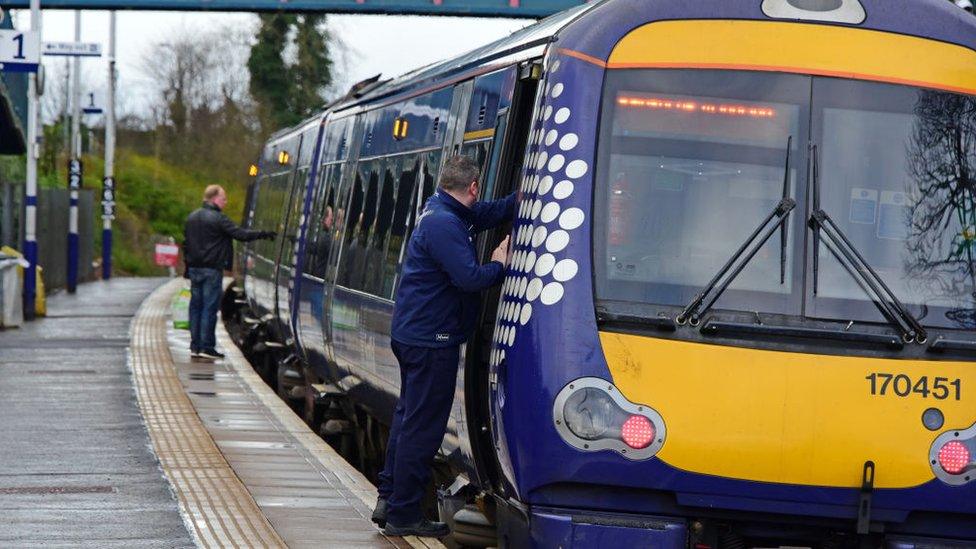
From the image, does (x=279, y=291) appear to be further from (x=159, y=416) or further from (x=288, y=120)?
(x=288, y=120)

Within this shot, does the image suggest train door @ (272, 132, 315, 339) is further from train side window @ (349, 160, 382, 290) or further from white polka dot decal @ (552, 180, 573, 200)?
white polka dot decal @ (552, 180, 573, 200)

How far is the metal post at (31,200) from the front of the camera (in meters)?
25.2

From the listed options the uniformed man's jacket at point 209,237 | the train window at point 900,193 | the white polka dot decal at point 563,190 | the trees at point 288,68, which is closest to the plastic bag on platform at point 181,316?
the uniformed man's jacket at point 209,237

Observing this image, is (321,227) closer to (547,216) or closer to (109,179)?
(547,216)

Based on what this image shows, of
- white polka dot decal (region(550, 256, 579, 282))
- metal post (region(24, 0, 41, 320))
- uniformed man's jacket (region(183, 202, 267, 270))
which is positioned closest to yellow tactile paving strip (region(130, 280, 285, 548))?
uniformed man's jacket (region(183, 202, 267, 270))

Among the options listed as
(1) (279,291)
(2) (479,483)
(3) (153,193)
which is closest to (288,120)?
(3) (153,193)

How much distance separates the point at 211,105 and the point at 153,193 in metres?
6.64

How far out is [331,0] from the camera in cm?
2914

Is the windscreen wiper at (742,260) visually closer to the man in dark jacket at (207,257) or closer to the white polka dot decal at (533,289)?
the white polka dot decal at (533,289)

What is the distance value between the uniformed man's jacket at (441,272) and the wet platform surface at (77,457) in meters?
1.50

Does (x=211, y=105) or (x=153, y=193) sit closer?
(x=153, y=193)

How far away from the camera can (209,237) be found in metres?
17.9

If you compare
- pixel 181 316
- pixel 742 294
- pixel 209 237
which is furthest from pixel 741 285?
pixel 181 316

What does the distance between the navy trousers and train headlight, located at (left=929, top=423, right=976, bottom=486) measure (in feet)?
7.33
